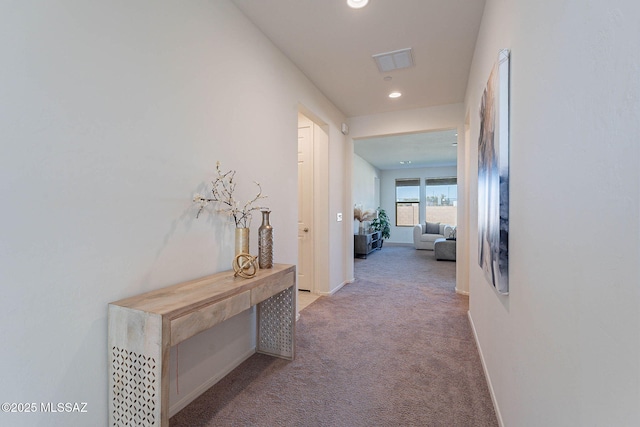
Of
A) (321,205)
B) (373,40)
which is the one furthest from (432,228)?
(373,40)

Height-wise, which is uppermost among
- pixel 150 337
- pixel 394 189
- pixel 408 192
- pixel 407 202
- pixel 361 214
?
pixel 394 189

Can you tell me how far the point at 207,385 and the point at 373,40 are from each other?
2.97 metres

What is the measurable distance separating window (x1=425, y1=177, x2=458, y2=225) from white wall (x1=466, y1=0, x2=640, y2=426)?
29.0 ft

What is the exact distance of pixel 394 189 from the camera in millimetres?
10320

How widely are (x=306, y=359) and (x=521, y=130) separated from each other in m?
2.06

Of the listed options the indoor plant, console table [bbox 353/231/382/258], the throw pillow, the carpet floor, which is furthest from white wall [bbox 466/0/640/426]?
the throw pillow

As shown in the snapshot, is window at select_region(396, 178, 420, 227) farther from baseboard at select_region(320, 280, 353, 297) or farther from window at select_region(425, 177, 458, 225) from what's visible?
baseboard at select_region(320, 280, 353, 297)

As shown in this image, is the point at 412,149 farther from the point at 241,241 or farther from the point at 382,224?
the point at 241,241

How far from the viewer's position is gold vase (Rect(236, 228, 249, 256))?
200 centimetres

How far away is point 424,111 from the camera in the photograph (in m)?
4.22

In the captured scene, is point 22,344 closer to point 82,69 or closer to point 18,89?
point 18,89

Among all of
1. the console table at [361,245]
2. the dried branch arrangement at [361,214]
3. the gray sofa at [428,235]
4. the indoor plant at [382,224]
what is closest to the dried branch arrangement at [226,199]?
the console table at [361,245]

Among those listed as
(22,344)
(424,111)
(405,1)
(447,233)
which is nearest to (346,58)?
(405,1)

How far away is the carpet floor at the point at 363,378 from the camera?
167cm
